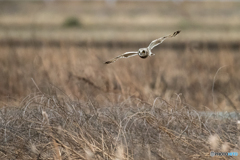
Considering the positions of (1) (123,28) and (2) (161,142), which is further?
(1) (123,28)

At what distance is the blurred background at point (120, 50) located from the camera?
2715 mm

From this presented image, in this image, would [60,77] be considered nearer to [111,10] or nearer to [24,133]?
[24,133]

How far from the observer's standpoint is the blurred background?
2.71 metres

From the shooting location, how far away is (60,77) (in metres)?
3.00

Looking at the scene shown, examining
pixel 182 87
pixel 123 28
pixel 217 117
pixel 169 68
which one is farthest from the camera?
pixel 123 28

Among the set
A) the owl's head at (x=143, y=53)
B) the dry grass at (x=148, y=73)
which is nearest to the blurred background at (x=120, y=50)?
the dry grass at (x=148, y=73)

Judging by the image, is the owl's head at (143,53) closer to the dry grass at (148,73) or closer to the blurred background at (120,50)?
the blurred background at (120,50)

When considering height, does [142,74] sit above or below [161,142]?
below

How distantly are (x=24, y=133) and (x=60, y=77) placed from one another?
1.68 m

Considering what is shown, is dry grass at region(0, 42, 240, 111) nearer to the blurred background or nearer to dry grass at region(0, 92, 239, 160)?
the blurred background

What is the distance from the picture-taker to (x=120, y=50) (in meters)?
6.70

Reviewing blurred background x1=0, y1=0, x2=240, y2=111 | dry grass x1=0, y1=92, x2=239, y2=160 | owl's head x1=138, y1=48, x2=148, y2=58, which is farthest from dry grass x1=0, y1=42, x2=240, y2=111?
owl's head x1=138, y1=48, x2=148, y2=58

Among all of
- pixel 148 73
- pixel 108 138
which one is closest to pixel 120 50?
pixel 148 73

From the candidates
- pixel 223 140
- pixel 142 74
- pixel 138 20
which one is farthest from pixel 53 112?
pixel 138 20
